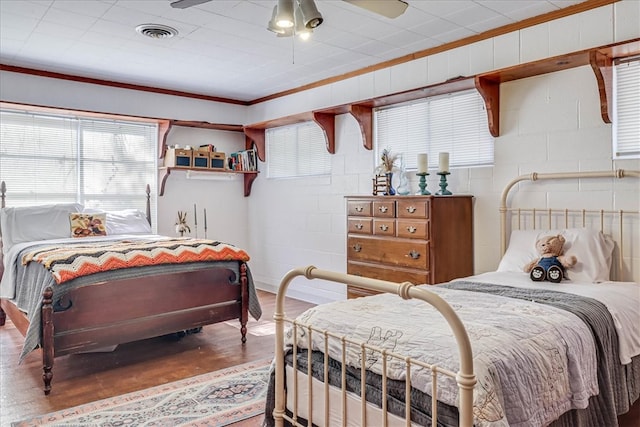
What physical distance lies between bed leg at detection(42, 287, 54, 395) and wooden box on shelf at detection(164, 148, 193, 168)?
8.21 ft

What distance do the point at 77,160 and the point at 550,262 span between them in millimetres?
4365

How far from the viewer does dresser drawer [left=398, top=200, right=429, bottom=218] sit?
3.31 meters

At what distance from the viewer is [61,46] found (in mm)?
3721

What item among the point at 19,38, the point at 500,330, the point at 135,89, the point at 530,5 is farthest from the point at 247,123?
the point at 500,330

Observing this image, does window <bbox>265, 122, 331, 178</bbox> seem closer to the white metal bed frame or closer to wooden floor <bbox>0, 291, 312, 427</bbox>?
wooden floor <bbox>0, 291, 312, 427</bbox>

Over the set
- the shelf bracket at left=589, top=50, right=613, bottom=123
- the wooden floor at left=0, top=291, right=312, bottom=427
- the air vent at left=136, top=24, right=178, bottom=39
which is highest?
the air vent at left=136, top=24, right=178, bottom=39

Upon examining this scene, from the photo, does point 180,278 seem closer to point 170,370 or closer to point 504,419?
point 170,370

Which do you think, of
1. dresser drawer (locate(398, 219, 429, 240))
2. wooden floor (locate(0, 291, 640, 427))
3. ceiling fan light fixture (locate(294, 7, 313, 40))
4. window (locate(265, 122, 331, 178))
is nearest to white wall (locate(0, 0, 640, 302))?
window (locate(265, 122, 331, 178))

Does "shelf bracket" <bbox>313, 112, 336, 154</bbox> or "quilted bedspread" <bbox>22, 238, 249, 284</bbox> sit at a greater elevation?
"shelf bracket" <bbox>313, 112, 336, 154</bbox>

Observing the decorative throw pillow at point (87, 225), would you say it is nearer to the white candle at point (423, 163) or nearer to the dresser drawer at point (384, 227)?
the dresser drawer at point (384, 227)

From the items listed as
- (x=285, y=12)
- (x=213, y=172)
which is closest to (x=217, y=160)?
(x=213, y=172)

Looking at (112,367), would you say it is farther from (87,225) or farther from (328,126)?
(328,126)

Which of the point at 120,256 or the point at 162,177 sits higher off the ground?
the point at 162,177

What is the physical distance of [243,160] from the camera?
5715 millimetres
